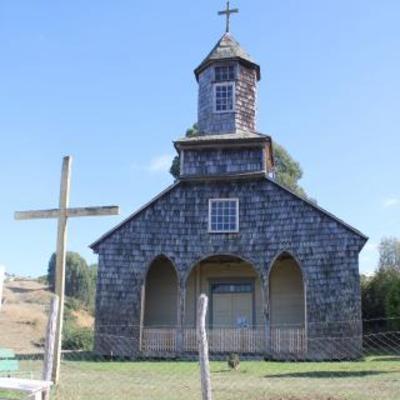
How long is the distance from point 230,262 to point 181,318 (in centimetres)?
351

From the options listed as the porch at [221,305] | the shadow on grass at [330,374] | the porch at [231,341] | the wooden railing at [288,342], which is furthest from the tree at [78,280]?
the shadow on grass at [330,374]

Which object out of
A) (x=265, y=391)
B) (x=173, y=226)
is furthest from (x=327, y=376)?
(x=173, y=226)

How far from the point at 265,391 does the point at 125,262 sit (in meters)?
12.4

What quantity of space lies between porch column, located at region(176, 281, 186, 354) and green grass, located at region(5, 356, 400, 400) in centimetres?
418

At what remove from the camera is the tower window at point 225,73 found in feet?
84.2

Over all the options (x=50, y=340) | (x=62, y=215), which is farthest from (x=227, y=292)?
(x=50, y=340)

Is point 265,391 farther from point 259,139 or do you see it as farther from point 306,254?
point 259,139

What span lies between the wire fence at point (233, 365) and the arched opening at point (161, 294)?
1.13 m

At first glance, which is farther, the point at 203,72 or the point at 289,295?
the point at 203,72

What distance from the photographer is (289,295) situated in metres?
23.9

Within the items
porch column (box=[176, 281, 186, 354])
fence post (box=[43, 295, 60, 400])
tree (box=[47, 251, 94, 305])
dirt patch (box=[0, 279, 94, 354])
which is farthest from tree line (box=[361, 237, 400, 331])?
tree (box=[47, 251, 94, 305])

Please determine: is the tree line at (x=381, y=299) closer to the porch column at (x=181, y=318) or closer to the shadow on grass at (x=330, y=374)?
the porch column at (x=181, y=318)

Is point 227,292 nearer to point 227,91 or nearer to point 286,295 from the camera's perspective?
point 286,295

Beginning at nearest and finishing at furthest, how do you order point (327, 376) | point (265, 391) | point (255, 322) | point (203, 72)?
point (265, 391)
point (327, 376)
point (255, 322)
point (203, 72)
